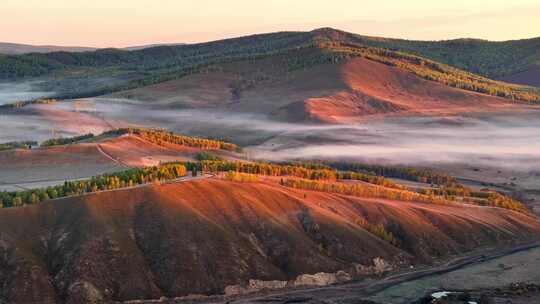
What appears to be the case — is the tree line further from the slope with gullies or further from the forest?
the slope with gullies

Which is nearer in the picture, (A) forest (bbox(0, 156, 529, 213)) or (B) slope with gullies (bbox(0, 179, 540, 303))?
(B) slope with gullies (bbox(0, 179, 540, 303))

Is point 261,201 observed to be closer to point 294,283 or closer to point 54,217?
point 294,283

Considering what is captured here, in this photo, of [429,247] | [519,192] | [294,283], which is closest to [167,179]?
[294,283]

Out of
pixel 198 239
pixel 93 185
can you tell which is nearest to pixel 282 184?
Answer: pixel 93 185

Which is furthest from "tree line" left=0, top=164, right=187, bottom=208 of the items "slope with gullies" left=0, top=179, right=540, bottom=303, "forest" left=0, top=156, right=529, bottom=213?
"slope with gullies" left=0, top=179, right=540, bottom=303

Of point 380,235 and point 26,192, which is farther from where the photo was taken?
point 380,235

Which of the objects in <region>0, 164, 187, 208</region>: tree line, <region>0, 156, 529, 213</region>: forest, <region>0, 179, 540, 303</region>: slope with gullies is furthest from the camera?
<region>0, 156, 529, 213</region>: forest

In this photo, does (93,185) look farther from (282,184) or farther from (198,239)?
(282,184)

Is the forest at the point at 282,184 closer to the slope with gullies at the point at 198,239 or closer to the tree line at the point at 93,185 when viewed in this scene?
the tree line at the point at 93,185

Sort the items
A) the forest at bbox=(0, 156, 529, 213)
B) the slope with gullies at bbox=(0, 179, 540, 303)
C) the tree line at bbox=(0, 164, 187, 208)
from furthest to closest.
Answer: the forest at bbox=(0, 156, 529, 213)
the tree line at bbox=(0, 164, 187, 208)
the slope with gullies at bbox=(0, 179, 540, 303)
